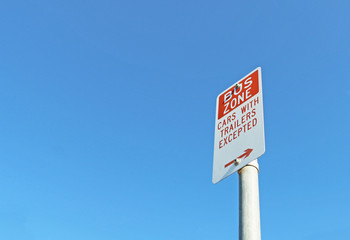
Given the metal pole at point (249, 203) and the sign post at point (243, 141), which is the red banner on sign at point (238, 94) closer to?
the sign post at point (243, 141)

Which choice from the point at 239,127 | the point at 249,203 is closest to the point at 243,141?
the point at 239,127

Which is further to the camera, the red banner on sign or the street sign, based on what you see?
the red banner on sign

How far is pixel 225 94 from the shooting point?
3.37 m

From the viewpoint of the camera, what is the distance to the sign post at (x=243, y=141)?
2332mm

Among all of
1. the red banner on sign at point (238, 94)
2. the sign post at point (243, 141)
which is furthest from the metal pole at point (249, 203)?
the red banner on sign at point (238, 94)

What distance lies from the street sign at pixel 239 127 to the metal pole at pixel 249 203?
82mm

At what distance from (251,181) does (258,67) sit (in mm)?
1243

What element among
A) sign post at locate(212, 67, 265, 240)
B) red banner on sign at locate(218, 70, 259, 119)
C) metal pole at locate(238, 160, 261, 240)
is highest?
red banner on sign at locate(218, 70, 259, 119)

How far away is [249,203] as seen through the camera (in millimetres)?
2350

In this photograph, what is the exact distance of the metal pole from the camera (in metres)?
2.24

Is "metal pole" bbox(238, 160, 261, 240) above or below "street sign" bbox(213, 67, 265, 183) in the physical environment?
below

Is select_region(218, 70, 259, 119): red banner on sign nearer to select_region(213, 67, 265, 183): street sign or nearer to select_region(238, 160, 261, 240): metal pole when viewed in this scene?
select_region(213, 67, 265, 183): street sign

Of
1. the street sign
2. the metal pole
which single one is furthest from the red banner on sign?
the metal pole

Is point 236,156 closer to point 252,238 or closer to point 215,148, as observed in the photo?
point 215,148
